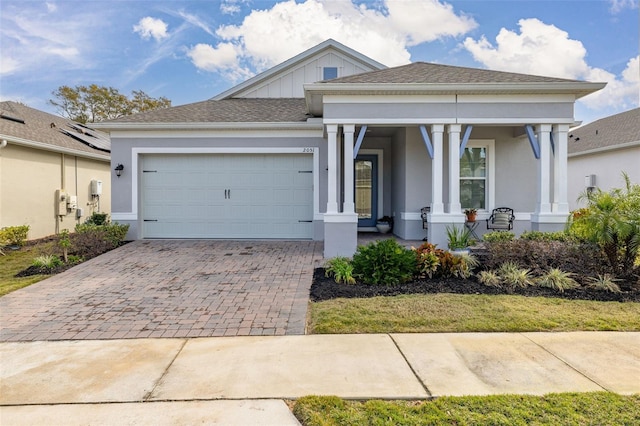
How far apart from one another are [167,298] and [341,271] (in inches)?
109

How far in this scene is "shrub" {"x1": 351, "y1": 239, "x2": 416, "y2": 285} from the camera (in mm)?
6160

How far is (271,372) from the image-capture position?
327 cm

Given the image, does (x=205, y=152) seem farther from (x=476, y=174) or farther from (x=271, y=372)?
(x=271, y=372)

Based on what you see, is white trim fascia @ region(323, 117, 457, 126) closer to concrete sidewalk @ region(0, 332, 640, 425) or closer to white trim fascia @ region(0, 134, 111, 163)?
concrete sidewalk @ region(0, 332, 640, 425)

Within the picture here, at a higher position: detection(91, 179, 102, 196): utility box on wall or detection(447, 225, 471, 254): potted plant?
detection(91, 179, 102, 196): utility box on wall

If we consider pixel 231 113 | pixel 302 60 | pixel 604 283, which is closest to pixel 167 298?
pixel 604 283

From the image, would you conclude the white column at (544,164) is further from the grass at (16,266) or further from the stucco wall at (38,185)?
the stucco wall at (38,185)

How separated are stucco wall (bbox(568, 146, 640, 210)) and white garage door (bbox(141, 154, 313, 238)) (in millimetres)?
11383

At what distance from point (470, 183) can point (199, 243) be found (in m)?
7.47

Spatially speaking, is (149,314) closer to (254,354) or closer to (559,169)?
(254,354)

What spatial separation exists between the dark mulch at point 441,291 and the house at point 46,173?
981cm

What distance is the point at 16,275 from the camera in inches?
280

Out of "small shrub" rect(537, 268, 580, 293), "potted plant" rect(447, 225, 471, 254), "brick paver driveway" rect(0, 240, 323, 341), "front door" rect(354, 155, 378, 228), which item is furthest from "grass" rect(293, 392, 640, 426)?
"front door" rect(354, 155, 378, 228)

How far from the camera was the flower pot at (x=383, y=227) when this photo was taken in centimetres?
1098
